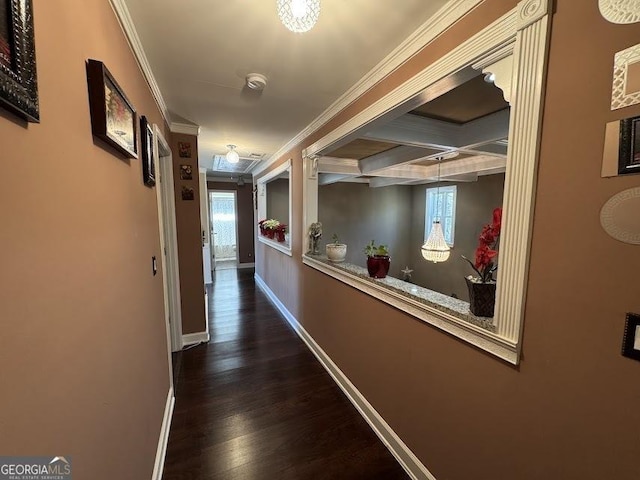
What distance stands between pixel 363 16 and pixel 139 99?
127cm

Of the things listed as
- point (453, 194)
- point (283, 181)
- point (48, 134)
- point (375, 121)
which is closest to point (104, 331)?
point (48, 134)

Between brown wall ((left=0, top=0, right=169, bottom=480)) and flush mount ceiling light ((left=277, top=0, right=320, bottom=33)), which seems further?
flush mount ceiling light ((left=277, top=0, right=320, bottom=33))

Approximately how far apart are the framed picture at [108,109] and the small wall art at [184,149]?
171 cm

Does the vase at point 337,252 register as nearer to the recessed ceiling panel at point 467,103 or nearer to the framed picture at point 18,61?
the recessed ceiling panel at point 467,103

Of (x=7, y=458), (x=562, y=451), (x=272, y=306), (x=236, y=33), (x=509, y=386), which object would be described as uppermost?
(x=236, y=33)

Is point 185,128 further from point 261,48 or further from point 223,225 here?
point 223,225

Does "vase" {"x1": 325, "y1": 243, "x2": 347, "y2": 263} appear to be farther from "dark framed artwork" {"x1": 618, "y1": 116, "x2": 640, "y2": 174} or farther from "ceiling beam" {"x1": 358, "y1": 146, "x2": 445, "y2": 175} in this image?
"dark framed artwork" {"x1": 618, "y1": 116, "x2": 640, "y2": 174}

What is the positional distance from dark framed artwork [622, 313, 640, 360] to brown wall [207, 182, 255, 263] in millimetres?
6646

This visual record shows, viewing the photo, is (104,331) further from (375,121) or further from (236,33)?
(375,121)

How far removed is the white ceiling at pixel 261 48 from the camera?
1163 millimetres

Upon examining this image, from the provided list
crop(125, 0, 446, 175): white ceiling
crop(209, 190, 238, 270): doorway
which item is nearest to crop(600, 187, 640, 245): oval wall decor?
crop(125, 0, 446, 175): white ceiling

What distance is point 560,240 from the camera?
0.83m

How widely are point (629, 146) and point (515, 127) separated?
31 cm

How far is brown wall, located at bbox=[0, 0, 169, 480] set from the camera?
1.63ft
